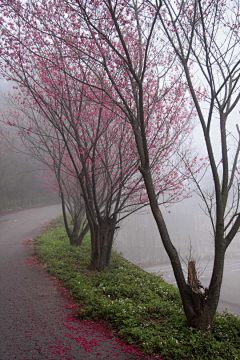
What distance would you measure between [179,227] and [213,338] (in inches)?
1007

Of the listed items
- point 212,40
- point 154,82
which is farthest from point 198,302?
point 154,82

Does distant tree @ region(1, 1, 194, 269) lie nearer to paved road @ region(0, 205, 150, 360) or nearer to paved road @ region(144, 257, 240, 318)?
paved road @ region(0, 205, 150, 360)

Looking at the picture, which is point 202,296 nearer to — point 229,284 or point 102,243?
point 102,243

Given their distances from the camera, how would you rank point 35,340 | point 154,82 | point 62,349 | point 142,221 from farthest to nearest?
point 142,221
point 154,82
point 35,340
point 62,349

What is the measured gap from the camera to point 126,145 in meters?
6.68

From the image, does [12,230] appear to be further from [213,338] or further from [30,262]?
[213,338]

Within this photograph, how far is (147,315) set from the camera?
3.88 meters

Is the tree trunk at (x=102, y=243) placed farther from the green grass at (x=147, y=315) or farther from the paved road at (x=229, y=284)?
the paved road at (x=229, y=284)

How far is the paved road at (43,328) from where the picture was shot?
2.93 m

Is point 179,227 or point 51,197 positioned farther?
point 51,197

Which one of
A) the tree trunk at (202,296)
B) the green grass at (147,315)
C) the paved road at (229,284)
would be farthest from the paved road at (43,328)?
the paved road at (229,284)

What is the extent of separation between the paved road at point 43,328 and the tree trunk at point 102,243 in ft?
3.82

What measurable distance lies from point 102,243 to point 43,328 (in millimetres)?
3159

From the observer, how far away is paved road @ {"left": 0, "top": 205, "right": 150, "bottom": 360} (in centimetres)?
293
